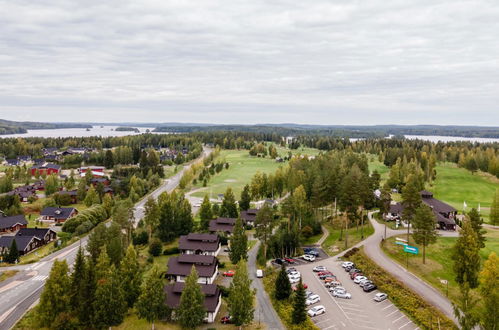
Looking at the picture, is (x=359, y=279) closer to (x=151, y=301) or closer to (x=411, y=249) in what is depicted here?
(x=411, y=249)

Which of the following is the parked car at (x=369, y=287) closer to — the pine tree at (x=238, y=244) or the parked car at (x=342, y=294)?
the parked car at (x=342, y=294)

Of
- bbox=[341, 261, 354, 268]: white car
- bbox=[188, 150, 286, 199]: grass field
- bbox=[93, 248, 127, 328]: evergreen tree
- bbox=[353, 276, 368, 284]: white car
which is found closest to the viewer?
bbox=[93, 248, 127, 328]: evergreen tree

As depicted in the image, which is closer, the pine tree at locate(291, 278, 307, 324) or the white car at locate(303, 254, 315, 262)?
the pine tree at locate(291, 278, 307, 324)

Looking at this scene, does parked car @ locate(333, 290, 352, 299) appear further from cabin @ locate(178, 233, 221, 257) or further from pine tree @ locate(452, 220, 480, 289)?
cabin @ locate(178, 233, 221, 257)

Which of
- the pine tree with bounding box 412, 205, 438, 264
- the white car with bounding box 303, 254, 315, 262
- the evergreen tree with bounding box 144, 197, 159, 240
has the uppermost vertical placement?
the pine tree with bounding box 412, 205, 438, 264

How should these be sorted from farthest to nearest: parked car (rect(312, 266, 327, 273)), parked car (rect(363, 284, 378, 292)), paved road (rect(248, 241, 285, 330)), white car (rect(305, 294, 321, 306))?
1. parked car (rect(312, 266, 327, 273))
2. parked car (rect(363, 284, 378, 292))
3. white car (rect(305, 294, 321, 306))
4. paved road (rect(248, 241, 285, 330))

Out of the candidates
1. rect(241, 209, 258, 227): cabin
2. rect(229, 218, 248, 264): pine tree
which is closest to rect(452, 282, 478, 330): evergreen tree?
rect(229, 218, 248, 264): pine tree

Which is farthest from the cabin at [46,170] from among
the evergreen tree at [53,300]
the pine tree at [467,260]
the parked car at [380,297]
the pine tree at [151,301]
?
the pine tree at [467,260]

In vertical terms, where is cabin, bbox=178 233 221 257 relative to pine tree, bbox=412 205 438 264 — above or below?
below
